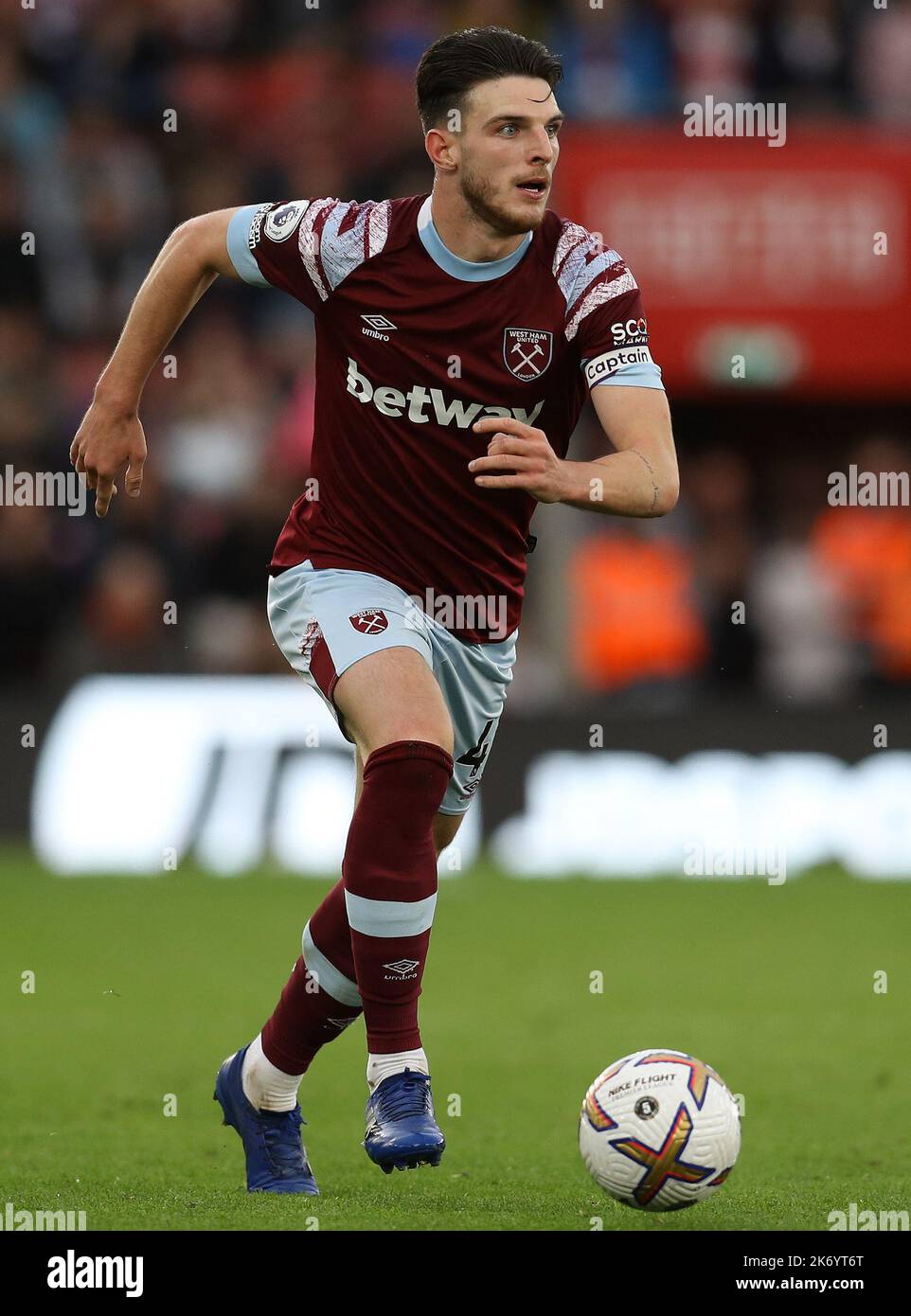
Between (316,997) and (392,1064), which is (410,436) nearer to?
(316,997)

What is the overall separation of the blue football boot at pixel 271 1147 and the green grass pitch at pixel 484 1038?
0.25ft

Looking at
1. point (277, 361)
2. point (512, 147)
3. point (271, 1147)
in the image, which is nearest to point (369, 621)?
point (512, 147)

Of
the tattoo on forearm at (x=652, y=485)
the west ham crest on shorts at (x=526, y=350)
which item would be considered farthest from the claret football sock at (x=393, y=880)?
the west ham crest on shorts at (x=526, y=350)

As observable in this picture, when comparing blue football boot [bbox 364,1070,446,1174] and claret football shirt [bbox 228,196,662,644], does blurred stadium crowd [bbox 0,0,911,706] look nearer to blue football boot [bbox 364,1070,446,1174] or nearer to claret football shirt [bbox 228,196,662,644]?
claret football shirt [bbox 228,196,662,644]

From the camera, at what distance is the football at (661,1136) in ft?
15.9

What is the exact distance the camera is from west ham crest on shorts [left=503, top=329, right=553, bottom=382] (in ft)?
17.2

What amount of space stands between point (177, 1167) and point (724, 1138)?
1.46 metres

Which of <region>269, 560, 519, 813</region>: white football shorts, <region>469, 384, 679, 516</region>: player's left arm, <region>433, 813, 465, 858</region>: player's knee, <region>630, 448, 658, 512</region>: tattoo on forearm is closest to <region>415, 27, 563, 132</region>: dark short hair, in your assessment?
<region>469, 384, 679, 516</region>: player's left arm

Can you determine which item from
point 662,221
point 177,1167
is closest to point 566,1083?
point 177,1167

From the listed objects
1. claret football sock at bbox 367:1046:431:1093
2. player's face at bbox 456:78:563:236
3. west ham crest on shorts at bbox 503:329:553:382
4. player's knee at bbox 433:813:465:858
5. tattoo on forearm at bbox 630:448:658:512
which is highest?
player's face at bbox 456:78:563:236

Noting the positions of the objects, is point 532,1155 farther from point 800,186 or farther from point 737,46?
point 737,46

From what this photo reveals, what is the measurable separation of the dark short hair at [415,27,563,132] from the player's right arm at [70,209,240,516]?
61cm

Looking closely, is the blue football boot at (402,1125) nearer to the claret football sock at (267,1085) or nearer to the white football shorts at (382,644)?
the claret football sock at (267,1085)

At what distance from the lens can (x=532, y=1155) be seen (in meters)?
5.82
